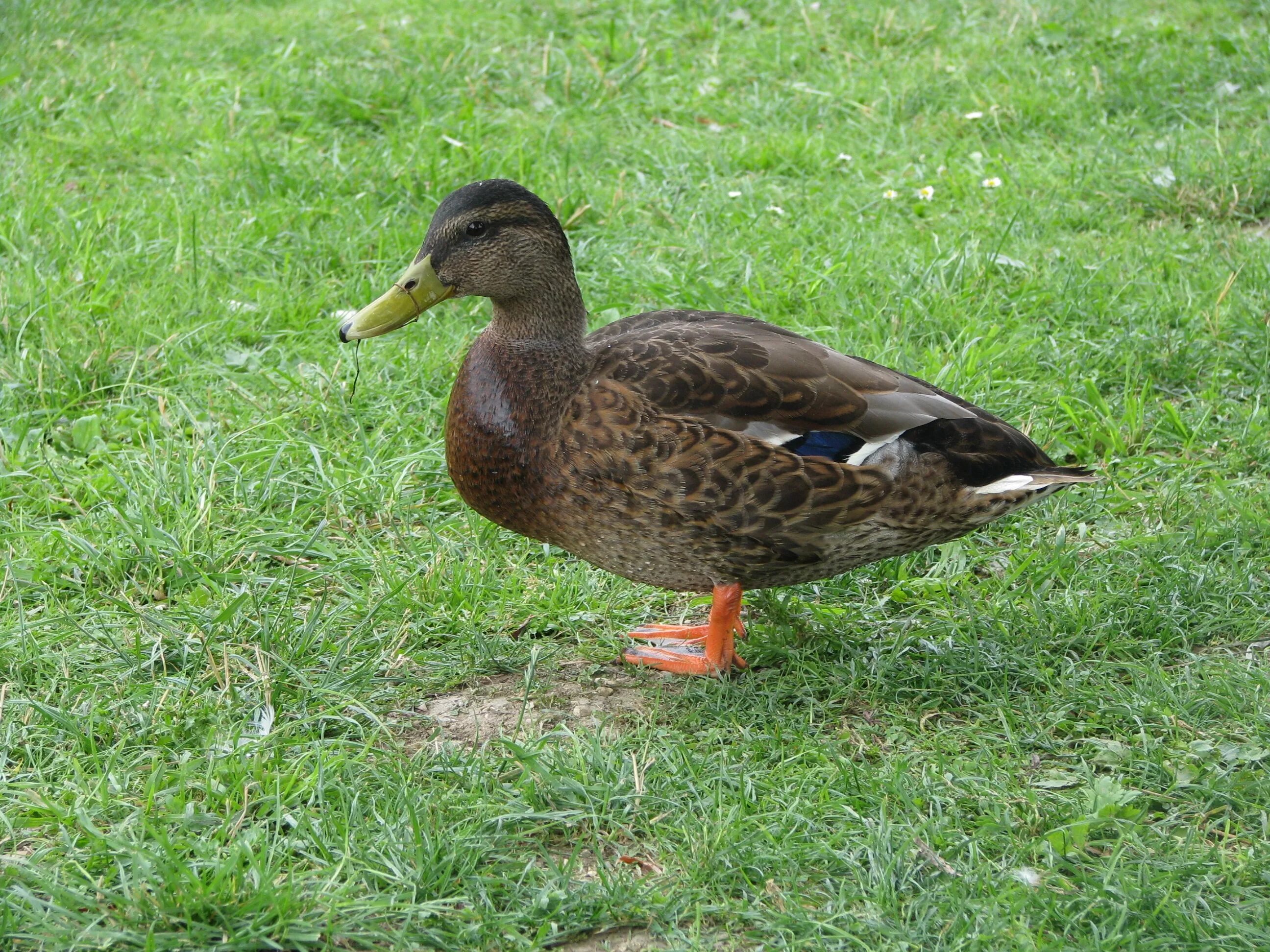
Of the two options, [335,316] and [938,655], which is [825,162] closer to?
[335,316]

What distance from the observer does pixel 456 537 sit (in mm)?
3922

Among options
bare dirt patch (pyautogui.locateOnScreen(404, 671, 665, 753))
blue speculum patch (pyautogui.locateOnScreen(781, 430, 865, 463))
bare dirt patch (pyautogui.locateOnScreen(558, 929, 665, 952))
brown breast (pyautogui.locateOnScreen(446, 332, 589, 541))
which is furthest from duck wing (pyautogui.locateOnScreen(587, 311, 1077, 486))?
bare dirt patch (pyautogui.locateOnScreen(558, 929, 665, 952))

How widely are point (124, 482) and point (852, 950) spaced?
247cm

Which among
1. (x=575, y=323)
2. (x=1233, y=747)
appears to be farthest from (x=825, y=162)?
(x=1233, y=747)

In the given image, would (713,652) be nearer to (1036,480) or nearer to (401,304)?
(1036,480)

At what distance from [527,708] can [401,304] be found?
1.09m

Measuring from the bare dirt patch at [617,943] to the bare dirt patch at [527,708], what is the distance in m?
0.62

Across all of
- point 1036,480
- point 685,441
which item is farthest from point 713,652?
point 1036,480

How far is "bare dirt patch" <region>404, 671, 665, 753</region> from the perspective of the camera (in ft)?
10.3

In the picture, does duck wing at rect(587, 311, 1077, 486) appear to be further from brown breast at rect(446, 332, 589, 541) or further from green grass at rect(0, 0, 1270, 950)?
green grass at rect(0, 0, 1270, 950)

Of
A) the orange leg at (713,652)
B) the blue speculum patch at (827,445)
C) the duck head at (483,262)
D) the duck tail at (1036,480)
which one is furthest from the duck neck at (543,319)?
the duck tail at (1036,480)

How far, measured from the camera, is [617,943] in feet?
8.27

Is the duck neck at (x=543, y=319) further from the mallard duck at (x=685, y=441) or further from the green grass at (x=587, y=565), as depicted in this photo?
the green grass at (x=587, y=565)

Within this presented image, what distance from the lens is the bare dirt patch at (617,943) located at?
250 cm
